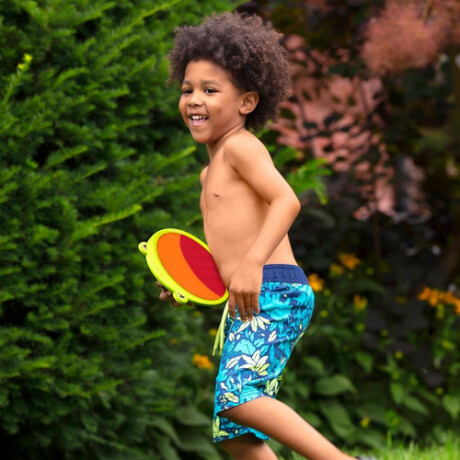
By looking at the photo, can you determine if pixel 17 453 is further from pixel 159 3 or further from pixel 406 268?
pixel 406 268

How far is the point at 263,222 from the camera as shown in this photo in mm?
2350

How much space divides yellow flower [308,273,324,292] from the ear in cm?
237

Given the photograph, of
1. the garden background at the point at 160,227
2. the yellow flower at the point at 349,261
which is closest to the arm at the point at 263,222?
the garden background at the point at 160,227

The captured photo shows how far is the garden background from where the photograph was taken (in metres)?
3.08

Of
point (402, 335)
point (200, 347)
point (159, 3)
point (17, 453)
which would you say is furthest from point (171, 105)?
point (402, 335)

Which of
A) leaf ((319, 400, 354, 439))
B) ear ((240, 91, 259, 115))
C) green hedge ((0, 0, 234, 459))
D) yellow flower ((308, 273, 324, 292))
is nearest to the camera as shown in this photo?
ear ((240, 91, 259, 115))

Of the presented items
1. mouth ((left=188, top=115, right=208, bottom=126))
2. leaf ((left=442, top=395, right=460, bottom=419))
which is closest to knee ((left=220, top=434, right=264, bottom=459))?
mouth ((left=188, top=115, right=208, bottom=126))

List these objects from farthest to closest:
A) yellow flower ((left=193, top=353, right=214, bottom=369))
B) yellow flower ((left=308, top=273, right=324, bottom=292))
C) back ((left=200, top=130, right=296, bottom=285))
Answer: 1. yellow flower ((left=308, top=273, right=324, bottom=292))
2. yellow flower ((left=193, top=353, right=214, bottom=369))
3. back ((left=200, top=130, right=296, bottom=285))

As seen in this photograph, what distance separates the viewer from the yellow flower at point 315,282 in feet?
15.6

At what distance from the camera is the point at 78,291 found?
3.13 m

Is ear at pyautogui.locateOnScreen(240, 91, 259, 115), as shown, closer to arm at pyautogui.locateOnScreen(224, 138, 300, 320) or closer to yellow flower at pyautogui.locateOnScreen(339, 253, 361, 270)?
arm at pyautogui.locateOnScreen(224, 138, 300, 320)

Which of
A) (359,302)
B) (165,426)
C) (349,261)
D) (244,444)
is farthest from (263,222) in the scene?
(349,261)

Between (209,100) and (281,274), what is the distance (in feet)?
1.80

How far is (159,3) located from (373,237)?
2.35m
